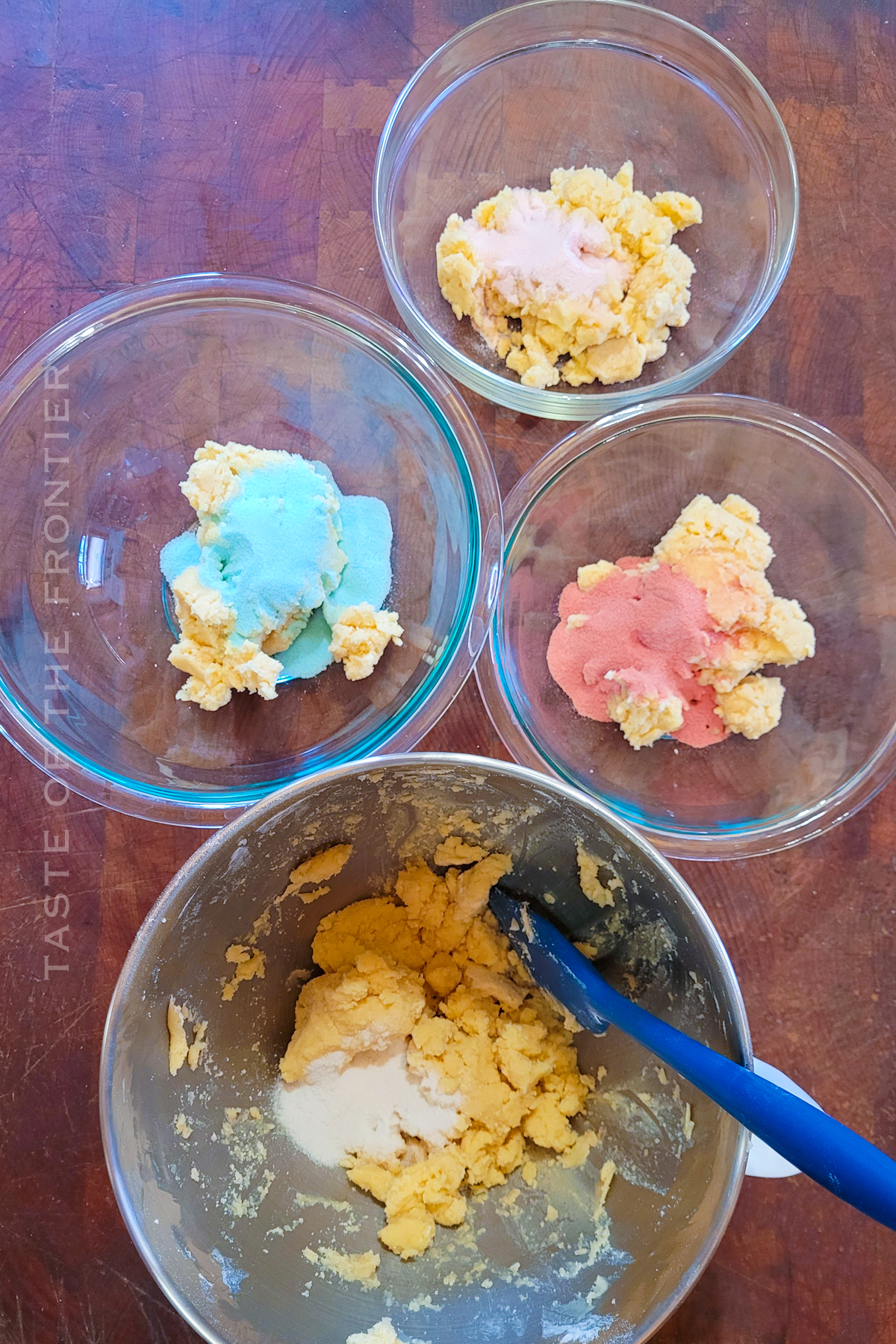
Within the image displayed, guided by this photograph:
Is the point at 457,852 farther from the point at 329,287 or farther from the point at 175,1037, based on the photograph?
the point at 329,287

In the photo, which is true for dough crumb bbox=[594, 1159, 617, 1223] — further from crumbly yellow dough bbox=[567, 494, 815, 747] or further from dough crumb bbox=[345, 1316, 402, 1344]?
crumbly yellow dough bbox=[567, 494, 815, 747]

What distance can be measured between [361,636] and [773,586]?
0.62m

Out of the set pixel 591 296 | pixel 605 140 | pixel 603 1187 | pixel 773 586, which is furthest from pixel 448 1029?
pixel 605 140

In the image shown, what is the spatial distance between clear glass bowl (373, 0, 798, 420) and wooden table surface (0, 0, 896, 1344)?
4 cm

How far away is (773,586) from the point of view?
1.32 meters

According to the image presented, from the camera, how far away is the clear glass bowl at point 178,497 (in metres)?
1.28

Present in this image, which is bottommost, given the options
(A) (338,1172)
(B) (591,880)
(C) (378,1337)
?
(C) (378,1337)

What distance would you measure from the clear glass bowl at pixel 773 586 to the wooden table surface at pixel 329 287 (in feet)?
0.21

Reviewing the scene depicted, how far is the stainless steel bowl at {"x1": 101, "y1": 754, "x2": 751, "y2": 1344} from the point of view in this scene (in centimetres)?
84

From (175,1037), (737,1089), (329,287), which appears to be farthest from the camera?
(329,287)

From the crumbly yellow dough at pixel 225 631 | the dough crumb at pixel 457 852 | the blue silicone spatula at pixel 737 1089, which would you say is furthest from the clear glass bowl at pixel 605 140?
the blue silicone spatula at pixel 737 1089

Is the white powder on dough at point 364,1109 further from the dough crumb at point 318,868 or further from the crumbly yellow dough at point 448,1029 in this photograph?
the dough crumb at point 318,868

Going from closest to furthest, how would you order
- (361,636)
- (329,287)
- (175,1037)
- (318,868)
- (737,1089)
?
(737,1089)
(175,1037)
(318,868)
(361,636)
(329,287)

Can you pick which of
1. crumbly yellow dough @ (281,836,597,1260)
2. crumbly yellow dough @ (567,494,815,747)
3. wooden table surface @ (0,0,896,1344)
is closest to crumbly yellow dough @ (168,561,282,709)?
wooden table surface @ (0,0,896,1344)
